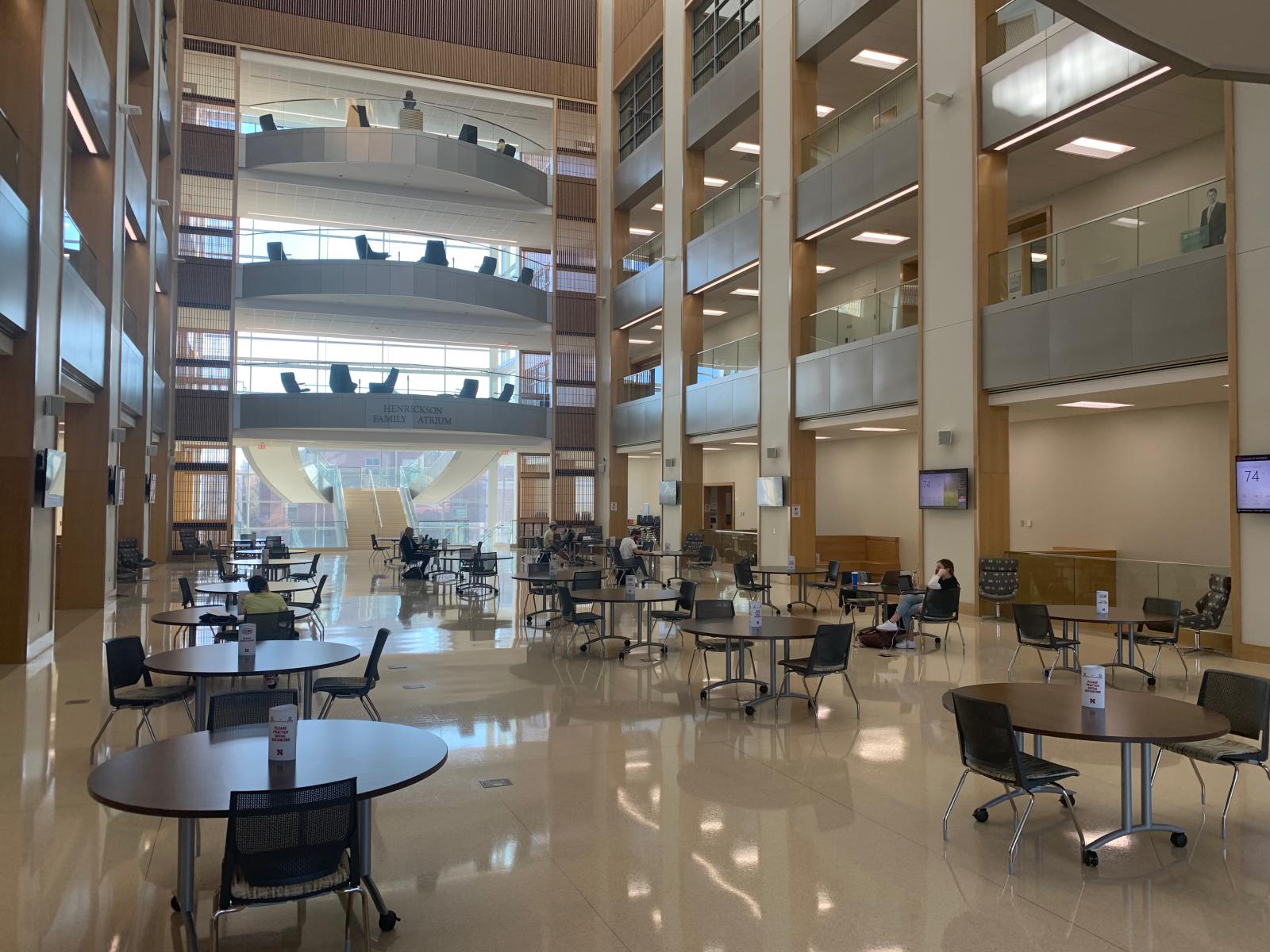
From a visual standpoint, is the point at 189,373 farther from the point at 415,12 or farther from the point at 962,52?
the point at 962,52

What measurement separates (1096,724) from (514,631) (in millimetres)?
8335

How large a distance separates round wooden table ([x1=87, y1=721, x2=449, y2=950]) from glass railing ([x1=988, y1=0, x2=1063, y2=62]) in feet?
40.9

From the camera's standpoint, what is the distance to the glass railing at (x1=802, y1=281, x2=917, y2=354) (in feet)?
48.4

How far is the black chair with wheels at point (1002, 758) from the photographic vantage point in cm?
428

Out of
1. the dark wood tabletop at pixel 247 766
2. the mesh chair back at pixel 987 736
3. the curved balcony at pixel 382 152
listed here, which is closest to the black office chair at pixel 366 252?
the curved balcony at pixel 382 152

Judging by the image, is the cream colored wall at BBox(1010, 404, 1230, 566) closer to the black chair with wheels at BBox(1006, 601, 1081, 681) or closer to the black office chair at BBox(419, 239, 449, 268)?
the black chair with wheels at BBox(1006, 601, 1081, 681)

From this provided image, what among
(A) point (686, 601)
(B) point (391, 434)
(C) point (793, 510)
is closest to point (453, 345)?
(B) point (391, 434)

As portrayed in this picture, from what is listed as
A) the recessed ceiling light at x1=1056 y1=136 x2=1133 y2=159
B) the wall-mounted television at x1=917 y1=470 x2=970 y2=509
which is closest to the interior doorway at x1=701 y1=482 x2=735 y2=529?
the wall-mounted television at x1=917 y1=470 x2=970 y2=509

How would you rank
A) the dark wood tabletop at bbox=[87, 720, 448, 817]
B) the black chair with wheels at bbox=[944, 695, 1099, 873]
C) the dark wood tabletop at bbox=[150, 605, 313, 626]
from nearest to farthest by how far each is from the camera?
the dark wood tabletop at bbox=[87, 720, 448, 817] → the black chair with wheels at bbox=[944, 695, 1099, 873] → the dark wood tabletop at bbox=[150, 605, 313, 626]

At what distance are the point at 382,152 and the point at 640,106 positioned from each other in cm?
725

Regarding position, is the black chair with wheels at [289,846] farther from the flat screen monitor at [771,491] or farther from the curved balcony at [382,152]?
the curved balcony at [382,152]

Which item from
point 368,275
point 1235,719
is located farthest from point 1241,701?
A: point 368,275

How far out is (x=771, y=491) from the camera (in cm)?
1803

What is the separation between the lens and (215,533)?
77.0ft
